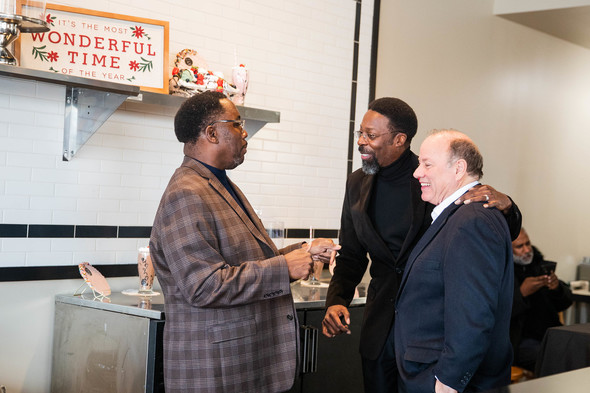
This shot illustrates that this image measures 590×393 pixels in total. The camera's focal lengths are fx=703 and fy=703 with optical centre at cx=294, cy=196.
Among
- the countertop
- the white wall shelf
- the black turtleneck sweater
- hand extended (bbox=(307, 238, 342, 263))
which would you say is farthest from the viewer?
the white wall shelf

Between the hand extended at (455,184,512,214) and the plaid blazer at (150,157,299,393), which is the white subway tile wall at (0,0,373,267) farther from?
the hand extended at (455,184,512,214)

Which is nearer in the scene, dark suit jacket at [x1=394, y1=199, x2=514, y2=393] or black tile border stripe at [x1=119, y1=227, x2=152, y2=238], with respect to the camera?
dark suit jacket at [x1=394, y1=199, x2=514, y2=393]

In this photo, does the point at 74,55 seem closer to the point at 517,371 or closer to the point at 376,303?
the point at 376,303

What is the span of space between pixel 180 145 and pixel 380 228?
146cm

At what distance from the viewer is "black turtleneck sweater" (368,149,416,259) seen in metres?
2.64

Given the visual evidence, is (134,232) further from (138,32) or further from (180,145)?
(138,32)

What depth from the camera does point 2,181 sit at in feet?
10.3

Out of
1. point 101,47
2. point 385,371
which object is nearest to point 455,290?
point 385,371

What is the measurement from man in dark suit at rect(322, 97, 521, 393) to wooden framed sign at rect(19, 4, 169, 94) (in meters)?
1.21

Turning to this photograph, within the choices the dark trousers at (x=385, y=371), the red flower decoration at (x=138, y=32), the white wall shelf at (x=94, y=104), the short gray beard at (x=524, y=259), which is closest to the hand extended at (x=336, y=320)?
the dark trousers at (x=385, y=371)

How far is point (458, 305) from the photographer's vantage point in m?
1.95

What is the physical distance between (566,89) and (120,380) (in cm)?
521

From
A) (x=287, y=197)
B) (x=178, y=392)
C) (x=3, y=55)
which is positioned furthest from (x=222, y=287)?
(x=287, y=197)

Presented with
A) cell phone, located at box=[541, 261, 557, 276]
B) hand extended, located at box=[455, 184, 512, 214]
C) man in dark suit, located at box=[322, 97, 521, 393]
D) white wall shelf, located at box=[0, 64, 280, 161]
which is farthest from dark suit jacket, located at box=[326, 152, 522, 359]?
cell phone, located at box=[541, 261, 557, 276]
